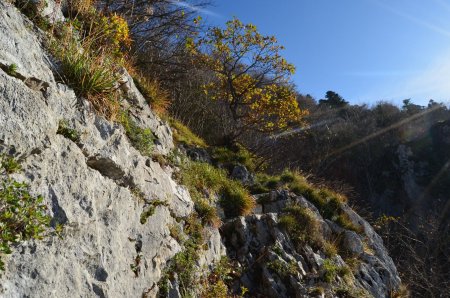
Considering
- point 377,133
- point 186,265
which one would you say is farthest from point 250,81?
point 377,133

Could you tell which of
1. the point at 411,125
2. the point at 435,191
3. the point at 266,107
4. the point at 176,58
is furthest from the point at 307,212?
the point at 411,125

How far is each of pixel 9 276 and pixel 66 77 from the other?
260 centimetres

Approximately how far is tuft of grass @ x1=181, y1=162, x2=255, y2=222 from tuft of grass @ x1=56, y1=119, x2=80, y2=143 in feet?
10.5

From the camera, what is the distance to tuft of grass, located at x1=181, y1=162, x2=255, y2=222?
7700 mm

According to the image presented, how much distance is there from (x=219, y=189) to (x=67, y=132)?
4.42 m

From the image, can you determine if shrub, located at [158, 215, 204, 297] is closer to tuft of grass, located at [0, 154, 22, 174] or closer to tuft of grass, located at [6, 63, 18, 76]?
tuft of grass, located at [0, 154, 22, 174]

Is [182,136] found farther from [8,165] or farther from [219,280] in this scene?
[8,165]

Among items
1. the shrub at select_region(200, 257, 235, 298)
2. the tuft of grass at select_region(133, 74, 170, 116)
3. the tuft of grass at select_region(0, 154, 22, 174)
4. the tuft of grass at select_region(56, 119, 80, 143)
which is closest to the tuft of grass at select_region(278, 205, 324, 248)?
the shrub at select_region(200, 257, 235, 298)

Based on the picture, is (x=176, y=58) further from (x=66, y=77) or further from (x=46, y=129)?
(x=46, y=129)

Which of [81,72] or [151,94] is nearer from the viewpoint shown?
[81,72]

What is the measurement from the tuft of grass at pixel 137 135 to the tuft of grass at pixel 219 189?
4.12 ft

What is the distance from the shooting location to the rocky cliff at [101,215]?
340 centimetres

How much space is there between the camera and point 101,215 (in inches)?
165

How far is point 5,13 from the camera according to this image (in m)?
4.19
